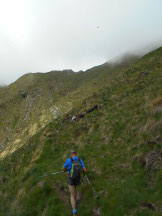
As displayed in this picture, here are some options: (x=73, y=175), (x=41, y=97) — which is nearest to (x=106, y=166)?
(x=73, y=175)

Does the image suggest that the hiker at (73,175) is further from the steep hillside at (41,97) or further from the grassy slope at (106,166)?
the steep hillside at (41,97)

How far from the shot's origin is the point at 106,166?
970cm

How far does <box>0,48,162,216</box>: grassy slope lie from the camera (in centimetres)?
715

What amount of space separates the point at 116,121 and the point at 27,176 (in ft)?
26.7

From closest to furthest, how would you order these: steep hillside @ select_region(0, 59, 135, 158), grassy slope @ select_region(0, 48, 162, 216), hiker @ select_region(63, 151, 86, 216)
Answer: grassy slope @ select_region(0, 48, 162, 216) < hiker @ select_region(63, 151, 86, 216) < steep hillside @ select_region(0, 59, 135, 158)

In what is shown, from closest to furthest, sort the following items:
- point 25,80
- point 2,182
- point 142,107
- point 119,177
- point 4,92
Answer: point 119,177 < point 142,107 < point 2,182 < point 4,92 < point 25,80

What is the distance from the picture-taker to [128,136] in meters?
11.4

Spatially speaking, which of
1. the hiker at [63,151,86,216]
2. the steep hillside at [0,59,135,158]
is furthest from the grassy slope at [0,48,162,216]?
the steep hillside at [0,59,135,158]

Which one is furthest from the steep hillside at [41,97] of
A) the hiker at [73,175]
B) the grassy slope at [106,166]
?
the hiker at [73,175]

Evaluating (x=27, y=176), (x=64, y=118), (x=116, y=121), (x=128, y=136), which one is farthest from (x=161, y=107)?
(x=64, y=118)

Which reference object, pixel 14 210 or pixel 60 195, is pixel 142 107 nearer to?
pixel 60 195

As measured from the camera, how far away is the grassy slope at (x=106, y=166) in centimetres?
715

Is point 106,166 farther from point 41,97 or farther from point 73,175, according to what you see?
point 41,97

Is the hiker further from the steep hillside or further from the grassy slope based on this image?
the steep hillside
